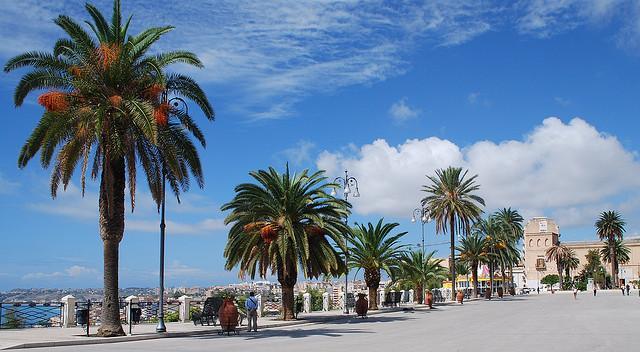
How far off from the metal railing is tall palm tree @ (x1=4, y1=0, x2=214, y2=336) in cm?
544

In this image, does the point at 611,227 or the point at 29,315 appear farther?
the point at 611,227

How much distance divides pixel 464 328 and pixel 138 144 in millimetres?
14493

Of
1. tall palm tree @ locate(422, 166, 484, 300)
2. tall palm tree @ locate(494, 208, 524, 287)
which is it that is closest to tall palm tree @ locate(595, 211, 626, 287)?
tall palm tree @ locate(494, 208, 524, 287)

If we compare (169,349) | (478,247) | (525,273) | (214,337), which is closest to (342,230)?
(214,337)

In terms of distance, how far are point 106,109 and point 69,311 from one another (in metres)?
9.24

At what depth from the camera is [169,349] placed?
59.6 ft

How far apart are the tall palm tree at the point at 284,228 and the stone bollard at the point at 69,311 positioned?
27.8 feet

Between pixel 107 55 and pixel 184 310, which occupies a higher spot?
pixel 107 55

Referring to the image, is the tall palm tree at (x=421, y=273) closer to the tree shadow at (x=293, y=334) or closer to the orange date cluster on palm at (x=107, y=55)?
the tree shadow at (x=293, y=334)

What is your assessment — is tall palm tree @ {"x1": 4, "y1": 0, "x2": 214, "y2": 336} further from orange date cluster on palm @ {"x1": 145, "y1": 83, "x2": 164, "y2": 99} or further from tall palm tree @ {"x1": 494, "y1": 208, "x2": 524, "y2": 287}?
tall palm tree @ {"x1": 494, "y1": 208, "x2": 524, "y2": 287}

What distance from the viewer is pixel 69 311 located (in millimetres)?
26672

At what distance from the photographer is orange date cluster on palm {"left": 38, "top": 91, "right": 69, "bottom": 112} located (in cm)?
2220

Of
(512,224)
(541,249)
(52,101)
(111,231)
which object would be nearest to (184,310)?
(111,231)

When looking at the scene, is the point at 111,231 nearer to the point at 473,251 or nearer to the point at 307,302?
the point at 307,302
